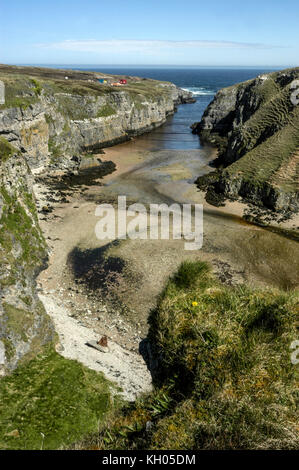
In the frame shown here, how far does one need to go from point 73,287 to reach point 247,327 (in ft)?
58.7

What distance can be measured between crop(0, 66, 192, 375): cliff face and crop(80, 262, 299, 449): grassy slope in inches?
387

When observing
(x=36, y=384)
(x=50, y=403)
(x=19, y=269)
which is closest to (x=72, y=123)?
(x=19, y=269)

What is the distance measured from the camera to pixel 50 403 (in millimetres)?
15344

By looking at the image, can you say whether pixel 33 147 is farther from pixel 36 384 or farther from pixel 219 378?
pixel 219 378

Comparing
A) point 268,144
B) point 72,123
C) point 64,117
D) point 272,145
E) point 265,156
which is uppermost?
point 64,117

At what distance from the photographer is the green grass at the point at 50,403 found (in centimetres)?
1359

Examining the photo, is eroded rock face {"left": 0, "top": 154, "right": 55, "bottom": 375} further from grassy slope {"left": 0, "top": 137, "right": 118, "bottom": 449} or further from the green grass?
the green grass

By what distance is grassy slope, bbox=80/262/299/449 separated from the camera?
26.9ft

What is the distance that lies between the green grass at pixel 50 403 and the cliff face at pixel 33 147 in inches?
53.8

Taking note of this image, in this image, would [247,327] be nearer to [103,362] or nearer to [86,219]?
[103,362]

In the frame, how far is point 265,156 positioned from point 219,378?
46.5 metres

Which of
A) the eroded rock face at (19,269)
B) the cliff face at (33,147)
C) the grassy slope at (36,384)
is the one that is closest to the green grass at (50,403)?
the grassy slope at (36,384)

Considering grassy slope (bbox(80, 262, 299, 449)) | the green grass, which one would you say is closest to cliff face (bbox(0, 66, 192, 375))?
the green grass
